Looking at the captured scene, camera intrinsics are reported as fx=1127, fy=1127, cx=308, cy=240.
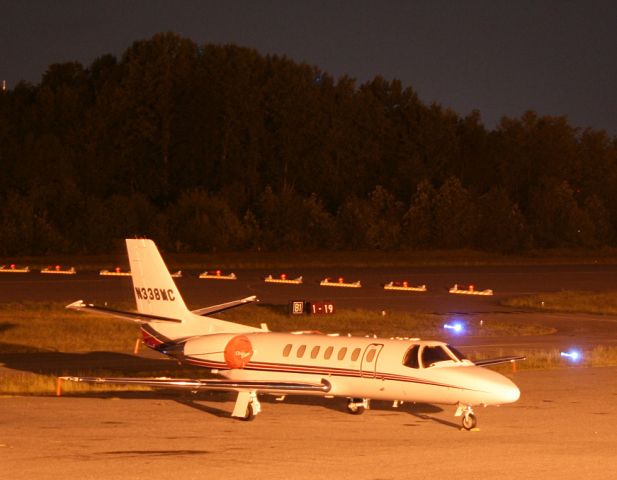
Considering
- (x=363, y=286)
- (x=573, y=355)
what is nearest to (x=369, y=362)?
(x=573, y=355)

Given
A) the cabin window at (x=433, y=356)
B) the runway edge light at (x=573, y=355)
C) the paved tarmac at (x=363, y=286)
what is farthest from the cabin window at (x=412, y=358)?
the paved tarmac at (x=363, y=286)

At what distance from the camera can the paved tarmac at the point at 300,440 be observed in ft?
59.8

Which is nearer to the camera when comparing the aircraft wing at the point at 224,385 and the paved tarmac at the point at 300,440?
the paved tarmac at the point at 300,440

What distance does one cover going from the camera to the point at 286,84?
123 meters

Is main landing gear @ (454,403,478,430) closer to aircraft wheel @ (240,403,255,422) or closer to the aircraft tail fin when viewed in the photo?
aircraft wheel @ (240,403,255,422)

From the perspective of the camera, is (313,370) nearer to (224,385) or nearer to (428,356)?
(224,385)

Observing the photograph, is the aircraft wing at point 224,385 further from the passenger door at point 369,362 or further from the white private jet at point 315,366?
the passenger door at point 369,362

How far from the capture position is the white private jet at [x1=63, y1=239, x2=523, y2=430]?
2291 cm

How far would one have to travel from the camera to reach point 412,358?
23516 millimetres

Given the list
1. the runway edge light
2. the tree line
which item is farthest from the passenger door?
the tree line

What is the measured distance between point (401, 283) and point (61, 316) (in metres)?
28.6

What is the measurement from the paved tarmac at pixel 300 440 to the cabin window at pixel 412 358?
1.33m

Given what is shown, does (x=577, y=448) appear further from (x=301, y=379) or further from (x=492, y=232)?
(x=492, y=232)

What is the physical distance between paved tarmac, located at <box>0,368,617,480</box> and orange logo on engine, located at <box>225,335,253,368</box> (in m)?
1.18
